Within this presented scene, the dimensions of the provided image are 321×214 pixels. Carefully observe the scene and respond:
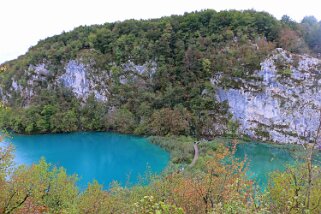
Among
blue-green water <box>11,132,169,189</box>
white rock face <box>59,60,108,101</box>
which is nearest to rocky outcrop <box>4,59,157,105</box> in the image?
white rock face <box>59,60,108,101</box>

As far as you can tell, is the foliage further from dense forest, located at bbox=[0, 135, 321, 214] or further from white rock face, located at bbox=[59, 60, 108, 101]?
white rock face, located at bbox=[59, 60, 108, 101]

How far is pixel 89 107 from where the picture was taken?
44719 mm

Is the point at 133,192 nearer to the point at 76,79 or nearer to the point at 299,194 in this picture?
the point at 299,194

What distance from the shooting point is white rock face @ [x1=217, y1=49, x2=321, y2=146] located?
35.7 meters

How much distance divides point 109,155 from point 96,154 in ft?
5.04

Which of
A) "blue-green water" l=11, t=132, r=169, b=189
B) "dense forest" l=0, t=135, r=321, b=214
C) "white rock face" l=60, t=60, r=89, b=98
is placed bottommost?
"blue-green water" l=11, t=132, r=169, b=189

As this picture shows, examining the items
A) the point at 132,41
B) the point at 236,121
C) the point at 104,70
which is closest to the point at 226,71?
the point at 236,121

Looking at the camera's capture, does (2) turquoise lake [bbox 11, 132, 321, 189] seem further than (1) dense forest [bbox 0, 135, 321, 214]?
Yes

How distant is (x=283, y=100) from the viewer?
36.8 meters

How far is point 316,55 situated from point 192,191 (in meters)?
32.3

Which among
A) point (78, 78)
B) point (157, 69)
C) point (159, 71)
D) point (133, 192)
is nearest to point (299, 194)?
point (133, 192)

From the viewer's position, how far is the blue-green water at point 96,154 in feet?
92.5

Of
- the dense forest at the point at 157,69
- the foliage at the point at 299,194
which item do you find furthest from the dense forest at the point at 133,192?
the dense forest at the point at 157,69

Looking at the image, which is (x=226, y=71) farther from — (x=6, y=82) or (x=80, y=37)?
(x=6, y=82)
